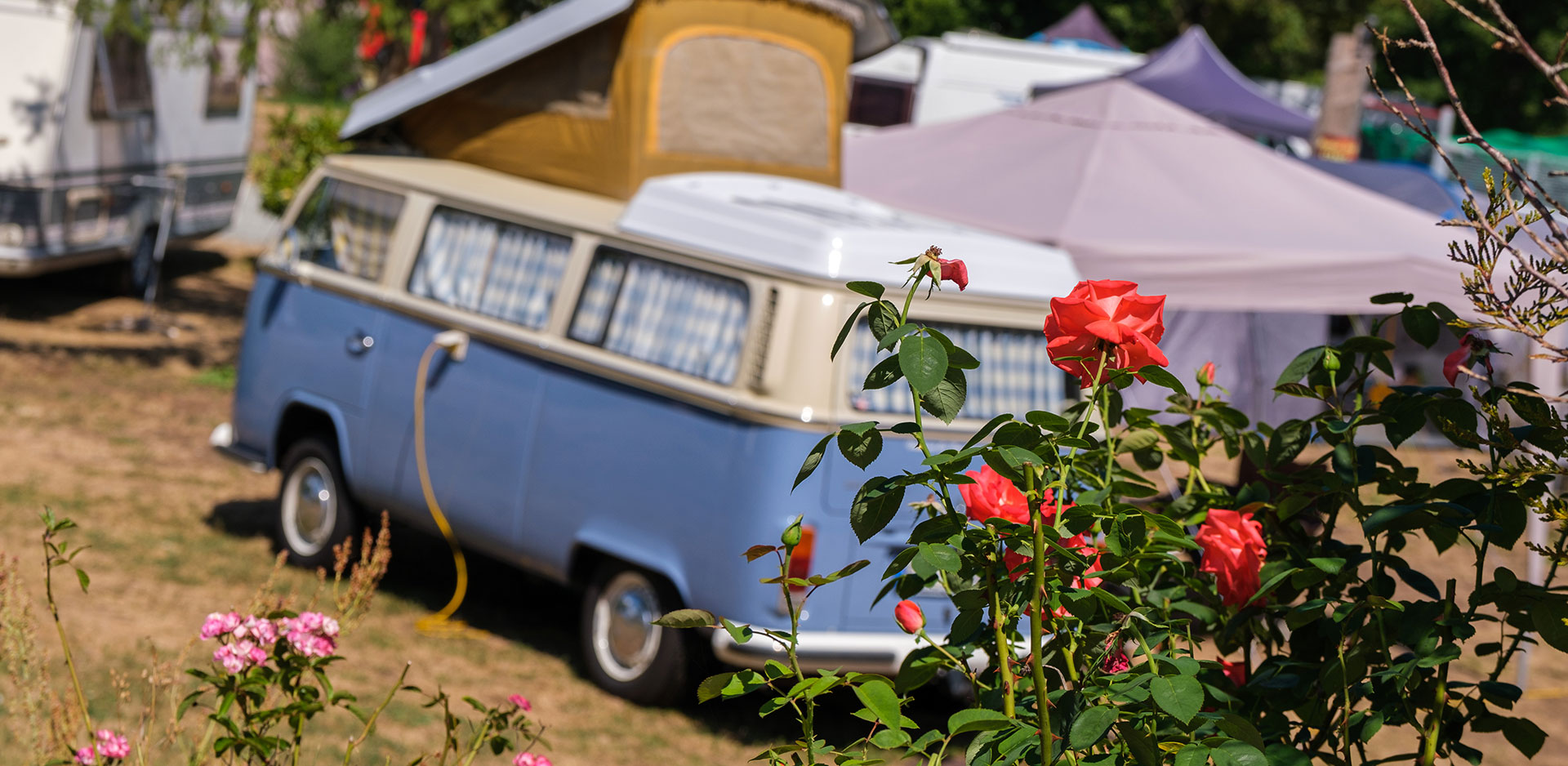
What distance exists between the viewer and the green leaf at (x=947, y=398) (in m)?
1.75

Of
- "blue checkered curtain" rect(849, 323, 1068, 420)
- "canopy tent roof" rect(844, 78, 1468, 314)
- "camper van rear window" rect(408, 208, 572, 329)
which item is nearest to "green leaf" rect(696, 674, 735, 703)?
"blue checkered curtain" rect(849, 323, 1068, 420)

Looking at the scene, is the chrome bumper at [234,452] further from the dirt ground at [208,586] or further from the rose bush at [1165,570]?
the rose bush at [1165,570]

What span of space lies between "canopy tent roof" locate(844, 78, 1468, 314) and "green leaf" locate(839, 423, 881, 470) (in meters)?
5.79

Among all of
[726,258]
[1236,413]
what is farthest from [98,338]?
[1236,413]

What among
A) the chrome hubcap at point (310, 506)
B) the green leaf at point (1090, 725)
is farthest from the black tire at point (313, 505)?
the green leaf at point (1090, 725)

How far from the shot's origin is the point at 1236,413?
240cm

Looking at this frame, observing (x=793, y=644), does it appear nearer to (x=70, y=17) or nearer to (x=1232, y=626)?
(x=1232, y=626)

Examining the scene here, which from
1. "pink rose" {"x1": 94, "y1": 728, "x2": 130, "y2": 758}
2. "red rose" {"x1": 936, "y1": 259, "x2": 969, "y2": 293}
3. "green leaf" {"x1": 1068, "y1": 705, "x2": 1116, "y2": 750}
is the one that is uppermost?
"red rose" {"x1": 936, "y1": 259, "x2": 969, "y2": 293}

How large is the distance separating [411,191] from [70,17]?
6193mm

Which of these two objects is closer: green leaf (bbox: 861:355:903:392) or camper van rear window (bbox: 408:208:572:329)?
green leaf (bbox: 861:355:903:392)

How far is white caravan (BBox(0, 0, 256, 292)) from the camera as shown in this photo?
36.3 feet

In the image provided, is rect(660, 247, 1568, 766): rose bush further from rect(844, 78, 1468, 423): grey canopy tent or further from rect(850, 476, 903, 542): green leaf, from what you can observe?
rect(844, 78, 1468, 423): grey canopy tent

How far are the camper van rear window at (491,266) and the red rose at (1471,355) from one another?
14.9 feet

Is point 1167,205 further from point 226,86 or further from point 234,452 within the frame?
point 226,86
